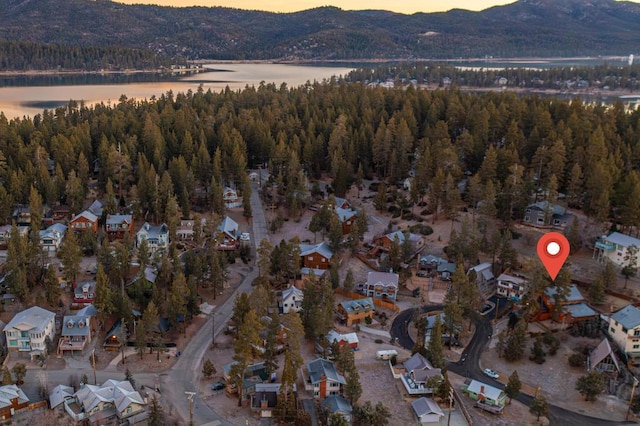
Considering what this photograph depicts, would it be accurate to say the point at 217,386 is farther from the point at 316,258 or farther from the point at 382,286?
the point at 316,258

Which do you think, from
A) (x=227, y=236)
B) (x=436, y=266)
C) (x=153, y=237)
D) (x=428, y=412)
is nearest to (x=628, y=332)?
(x=428, y=412)

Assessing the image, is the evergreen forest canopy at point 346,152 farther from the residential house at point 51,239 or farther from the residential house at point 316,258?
the residential house at point 316,258

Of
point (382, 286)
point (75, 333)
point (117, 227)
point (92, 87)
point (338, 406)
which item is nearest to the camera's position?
point (338, 406)

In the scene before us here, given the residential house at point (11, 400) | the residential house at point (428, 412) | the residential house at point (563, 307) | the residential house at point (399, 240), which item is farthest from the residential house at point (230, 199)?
the residential house at point (428, 412)

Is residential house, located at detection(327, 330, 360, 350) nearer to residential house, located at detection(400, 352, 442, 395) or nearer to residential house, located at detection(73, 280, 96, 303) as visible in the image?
residential house, located at detection(400, 352, 442, 395)

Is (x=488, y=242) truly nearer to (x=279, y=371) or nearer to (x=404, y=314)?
(x=404, y=314)

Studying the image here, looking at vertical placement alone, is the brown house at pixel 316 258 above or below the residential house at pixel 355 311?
above
